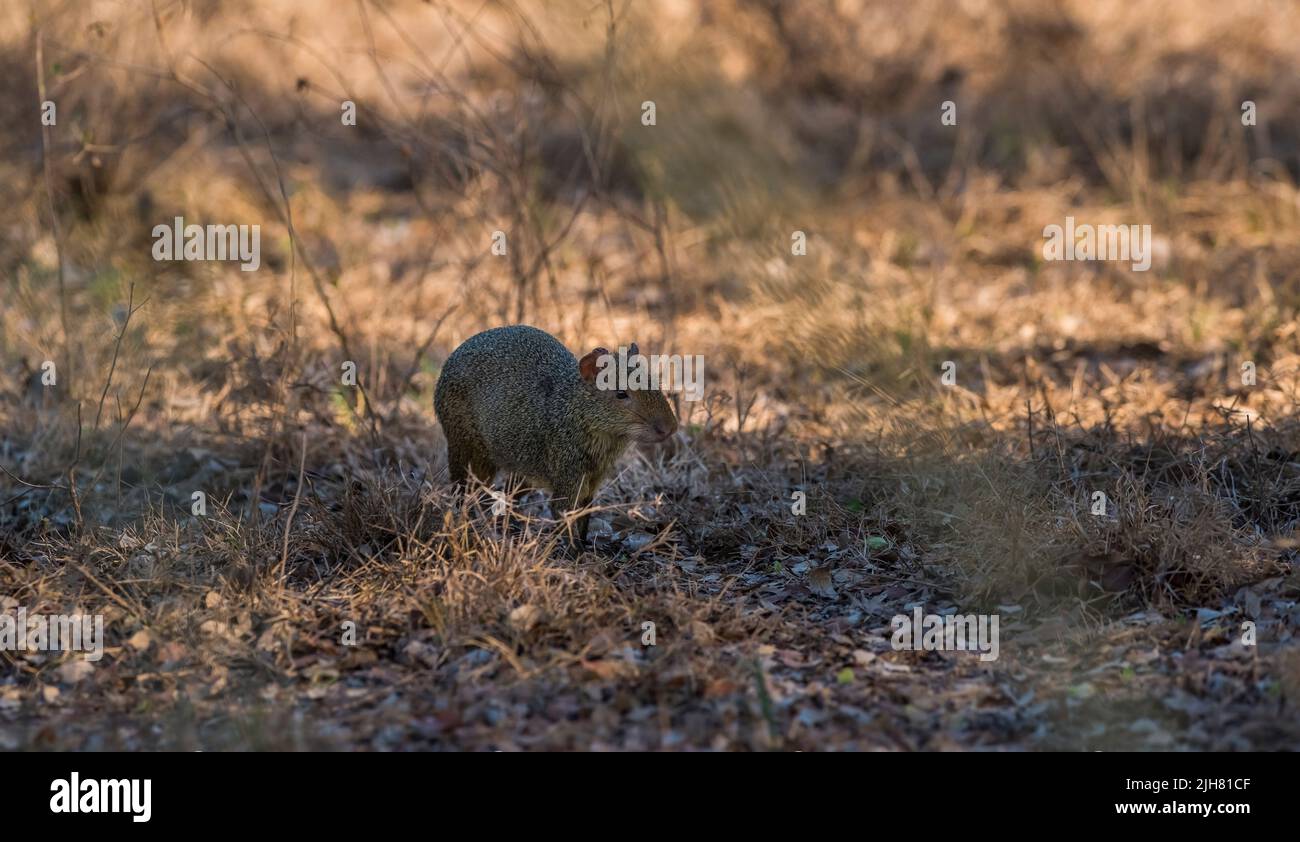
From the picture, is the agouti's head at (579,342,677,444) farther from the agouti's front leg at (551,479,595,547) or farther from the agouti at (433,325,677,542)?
the agouti's front leg at (551,479,595,547)

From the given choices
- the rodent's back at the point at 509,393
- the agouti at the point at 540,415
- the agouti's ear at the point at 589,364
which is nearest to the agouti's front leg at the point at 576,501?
the agouti at the point at 540,415

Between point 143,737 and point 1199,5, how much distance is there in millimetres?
12335

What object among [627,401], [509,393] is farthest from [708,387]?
[627,401]

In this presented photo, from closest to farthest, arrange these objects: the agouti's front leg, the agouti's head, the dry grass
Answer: the dry grass → the agouti's head → the agouti's front leg

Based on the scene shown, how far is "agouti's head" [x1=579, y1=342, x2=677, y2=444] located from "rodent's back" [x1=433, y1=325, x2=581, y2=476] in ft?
0.57

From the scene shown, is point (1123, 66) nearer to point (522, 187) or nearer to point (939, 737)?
point (522, 187)

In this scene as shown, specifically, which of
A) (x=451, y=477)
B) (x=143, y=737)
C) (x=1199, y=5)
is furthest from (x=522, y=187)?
(x=1199, y=5)

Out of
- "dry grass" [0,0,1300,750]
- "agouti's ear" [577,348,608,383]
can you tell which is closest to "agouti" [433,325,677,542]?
"agouti's ear" [577,348,608,383]

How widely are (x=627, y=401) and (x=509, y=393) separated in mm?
630

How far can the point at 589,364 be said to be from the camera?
237 inches

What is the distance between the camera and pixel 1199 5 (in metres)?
13.4

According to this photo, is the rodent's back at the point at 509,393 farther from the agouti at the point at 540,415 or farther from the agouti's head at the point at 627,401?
the agouti's head at the point at 627,401

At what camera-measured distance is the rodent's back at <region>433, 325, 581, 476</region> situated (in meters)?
6.25

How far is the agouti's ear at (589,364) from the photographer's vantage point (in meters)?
5.96
